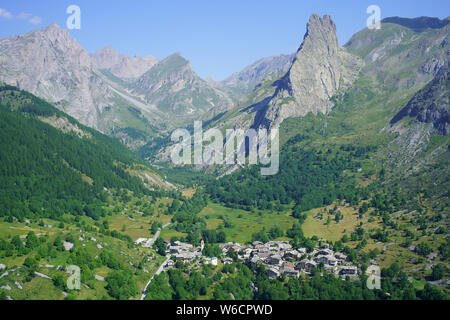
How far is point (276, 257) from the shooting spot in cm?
11069

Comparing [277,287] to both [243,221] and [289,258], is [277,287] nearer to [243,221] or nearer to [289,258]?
[289,258]

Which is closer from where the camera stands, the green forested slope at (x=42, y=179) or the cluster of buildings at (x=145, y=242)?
the cluster of buildings at (x=145, y=242)

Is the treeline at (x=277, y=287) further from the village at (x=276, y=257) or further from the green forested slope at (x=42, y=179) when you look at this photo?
the green forested slope at (x=42, y=179)

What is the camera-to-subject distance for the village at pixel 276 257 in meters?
104

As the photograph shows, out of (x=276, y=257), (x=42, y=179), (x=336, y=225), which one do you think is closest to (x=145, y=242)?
(x=276, y=257)

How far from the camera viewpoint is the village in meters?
104

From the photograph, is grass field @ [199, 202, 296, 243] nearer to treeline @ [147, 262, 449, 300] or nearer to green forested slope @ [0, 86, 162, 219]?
Answer: treeline @ [147, 262, 449, 300]

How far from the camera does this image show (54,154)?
631 ft

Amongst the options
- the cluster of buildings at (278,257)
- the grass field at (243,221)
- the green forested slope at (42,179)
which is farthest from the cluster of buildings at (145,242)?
the green forested slope at (42,179)

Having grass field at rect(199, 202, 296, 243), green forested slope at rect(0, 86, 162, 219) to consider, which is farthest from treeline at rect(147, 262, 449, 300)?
green forested slope at rect(0, 86, 162, 219)

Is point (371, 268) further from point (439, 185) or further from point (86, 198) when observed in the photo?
point (86, 198)
